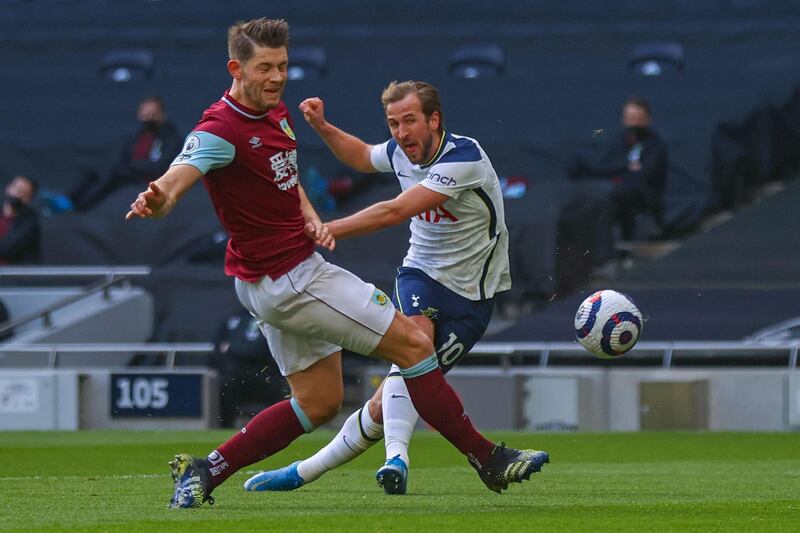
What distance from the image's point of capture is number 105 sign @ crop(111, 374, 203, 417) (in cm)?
1550

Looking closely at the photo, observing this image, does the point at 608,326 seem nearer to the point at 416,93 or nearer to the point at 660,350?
the point at 416,93

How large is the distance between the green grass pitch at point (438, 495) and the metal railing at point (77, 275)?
18.9 ft

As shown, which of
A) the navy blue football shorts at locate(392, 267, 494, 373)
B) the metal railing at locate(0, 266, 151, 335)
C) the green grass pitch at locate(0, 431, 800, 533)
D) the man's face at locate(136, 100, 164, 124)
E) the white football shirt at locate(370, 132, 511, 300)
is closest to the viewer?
the green grass pitch at locate(0, 431, 800, 533)

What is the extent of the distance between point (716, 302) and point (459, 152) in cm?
1062

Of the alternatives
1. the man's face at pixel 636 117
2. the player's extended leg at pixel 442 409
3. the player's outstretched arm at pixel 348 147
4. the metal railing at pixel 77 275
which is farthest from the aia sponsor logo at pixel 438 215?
the man's face at pixel 636 117

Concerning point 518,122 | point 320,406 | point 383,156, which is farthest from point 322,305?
point 518,122

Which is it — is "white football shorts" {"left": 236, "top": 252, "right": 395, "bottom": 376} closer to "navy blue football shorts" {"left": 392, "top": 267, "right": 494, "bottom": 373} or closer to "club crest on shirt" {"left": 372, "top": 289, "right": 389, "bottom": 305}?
"club crest on shirt" {"left": 372, "top": 289, "right": 389, "bottom": 305}

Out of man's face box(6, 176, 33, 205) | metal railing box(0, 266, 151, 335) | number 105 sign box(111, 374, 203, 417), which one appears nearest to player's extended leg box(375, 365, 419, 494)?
number 105 sign box(111, 374, 203, 417)

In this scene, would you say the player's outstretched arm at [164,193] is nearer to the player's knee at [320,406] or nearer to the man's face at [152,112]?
the player's knee at [320,406]

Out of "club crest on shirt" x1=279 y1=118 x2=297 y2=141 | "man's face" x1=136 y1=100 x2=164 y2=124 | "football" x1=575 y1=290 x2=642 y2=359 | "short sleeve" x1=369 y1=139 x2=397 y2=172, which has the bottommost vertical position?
"football" x1=575 y1=290 x2=642 y2=359

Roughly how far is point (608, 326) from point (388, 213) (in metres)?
1.57

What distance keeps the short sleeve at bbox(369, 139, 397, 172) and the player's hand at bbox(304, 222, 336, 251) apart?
5.44ft

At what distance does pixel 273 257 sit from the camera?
6.32 metres

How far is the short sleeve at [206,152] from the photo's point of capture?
6.01 meters
